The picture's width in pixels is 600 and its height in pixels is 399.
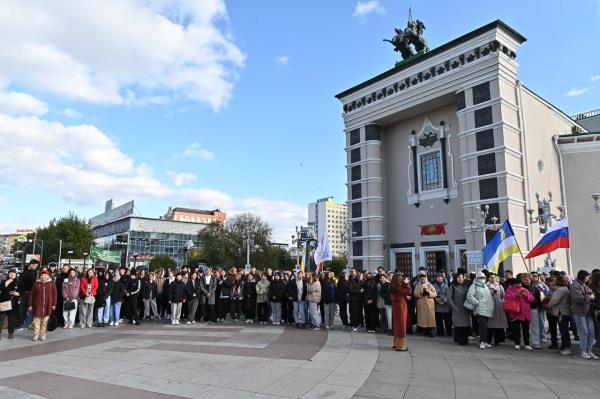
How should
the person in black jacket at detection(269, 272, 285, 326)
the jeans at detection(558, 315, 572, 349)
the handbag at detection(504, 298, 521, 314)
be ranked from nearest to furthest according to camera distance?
the jeans at detection(558, 315, 572, 349) → the handbag at detection(504, 298, 521, 314) → the person in black jacket at detection(269, 272, 285, 326)

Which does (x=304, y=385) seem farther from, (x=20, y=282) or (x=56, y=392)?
(x=20, y=282)

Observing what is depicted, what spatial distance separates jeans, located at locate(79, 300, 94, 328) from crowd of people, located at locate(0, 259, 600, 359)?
0.03 meters

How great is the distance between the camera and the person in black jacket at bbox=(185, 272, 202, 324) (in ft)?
46.6

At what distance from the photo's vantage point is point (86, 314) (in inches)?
521

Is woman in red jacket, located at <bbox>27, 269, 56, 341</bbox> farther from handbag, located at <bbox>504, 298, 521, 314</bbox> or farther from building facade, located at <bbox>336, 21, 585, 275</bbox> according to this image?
building facade, located at <bbox>336, 21, 585, 275</bbox>

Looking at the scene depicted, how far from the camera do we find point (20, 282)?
39.1 feet

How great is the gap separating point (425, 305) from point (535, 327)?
102 inches

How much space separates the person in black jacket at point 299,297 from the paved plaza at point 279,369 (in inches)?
92.3

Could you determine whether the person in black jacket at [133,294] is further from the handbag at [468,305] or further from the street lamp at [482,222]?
the street lamp at [482,222]

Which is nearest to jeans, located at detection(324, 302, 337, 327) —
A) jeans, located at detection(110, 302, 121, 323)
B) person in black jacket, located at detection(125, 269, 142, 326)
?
person in black jacket, located at detection(125, 269, 142, 326)

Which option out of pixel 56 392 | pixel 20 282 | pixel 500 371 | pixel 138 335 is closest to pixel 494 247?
pixel 500 371

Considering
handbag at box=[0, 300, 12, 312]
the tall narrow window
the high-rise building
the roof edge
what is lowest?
handbag at box=[0, 300, 12, 312]

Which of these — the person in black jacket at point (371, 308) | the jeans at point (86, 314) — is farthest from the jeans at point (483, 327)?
the jeans at point (86, 314)

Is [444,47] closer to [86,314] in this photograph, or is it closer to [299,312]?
[299,312]
